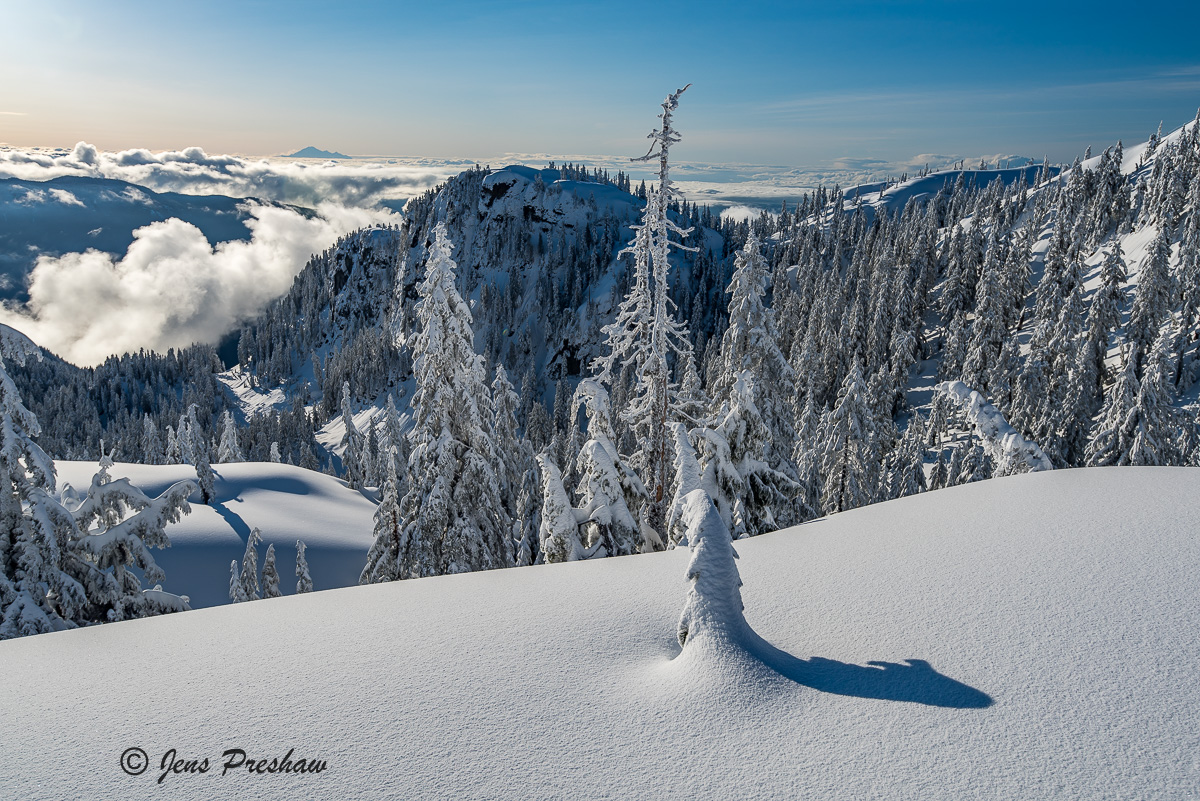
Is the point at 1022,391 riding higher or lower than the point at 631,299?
lower

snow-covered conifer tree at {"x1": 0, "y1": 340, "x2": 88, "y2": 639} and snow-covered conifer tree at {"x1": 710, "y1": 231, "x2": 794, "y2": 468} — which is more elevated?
snow-covered conifer tree at {"x1": 710, "y1": 231, "x2": 794, "y2": 468}

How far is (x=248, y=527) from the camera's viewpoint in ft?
91.2

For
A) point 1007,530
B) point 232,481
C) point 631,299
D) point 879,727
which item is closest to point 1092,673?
point 879,727

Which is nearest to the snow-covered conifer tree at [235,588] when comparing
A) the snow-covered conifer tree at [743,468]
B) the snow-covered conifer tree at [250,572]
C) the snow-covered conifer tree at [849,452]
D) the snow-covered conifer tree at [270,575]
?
the snow-covered conifer tree at [250,572]

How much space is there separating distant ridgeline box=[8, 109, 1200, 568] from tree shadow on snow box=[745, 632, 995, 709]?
5.23 m

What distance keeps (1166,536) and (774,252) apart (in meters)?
155

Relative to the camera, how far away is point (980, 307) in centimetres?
5216

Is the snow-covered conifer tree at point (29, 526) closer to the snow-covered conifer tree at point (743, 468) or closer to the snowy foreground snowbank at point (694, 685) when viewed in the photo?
the snowy foreground snowbank at point (694, 685)

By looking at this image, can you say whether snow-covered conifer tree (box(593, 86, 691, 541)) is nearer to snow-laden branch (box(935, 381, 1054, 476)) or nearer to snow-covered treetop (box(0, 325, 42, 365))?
snow-laden branch (box(935, 381, 1054, 476))

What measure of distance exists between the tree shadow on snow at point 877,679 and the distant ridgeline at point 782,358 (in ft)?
17.1

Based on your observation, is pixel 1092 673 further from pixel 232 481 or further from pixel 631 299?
pixel 232 481

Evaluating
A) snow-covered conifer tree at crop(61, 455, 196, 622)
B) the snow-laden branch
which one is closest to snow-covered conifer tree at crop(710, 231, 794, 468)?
the snow-laden branch

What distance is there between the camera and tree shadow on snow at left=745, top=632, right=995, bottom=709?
15.7 feet

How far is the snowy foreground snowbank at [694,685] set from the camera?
419 cm
